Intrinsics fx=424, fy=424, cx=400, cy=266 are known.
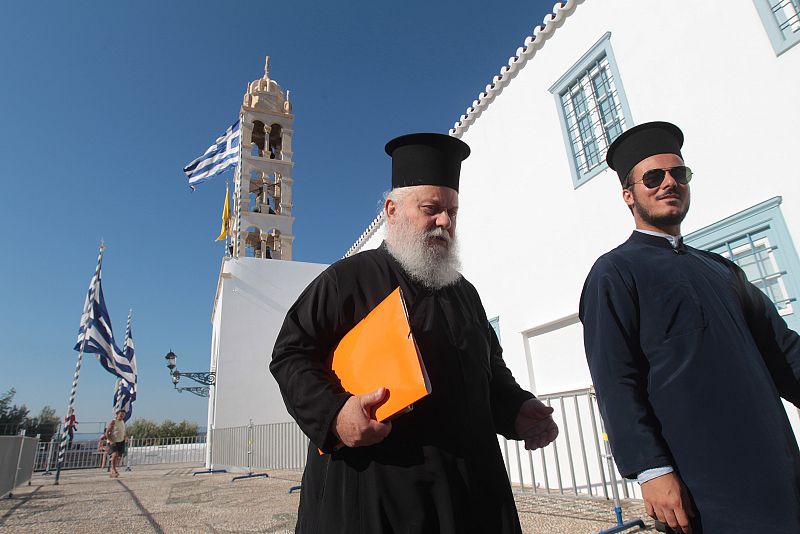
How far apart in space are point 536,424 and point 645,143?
1372 millimetres

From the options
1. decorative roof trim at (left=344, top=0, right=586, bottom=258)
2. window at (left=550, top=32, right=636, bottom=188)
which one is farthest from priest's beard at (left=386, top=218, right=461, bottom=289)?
decorative roof trim at (left=344, top=0, right=586, bottom=258)

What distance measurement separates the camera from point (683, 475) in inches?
53.4

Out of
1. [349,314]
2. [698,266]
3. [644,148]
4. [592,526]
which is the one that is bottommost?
[592,526]

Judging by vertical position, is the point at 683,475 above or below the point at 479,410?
below

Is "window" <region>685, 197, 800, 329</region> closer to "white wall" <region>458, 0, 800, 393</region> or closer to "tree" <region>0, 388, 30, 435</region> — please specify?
"white wall" <region>458, 0, 800, 393</region>

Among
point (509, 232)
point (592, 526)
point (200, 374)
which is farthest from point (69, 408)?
point (592, 526)

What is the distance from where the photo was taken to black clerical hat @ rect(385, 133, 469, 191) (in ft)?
5.99

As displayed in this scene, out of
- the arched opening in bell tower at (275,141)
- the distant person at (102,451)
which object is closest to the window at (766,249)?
the arched opening in bell tower at (275,141)

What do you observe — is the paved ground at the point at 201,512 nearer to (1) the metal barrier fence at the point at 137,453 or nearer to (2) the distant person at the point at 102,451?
(1) the metal barrier fence at the point at 137,453

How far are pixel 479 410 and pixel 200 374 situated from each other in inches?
611

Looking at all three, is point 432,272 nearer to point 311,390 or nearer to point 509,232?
point 311,390

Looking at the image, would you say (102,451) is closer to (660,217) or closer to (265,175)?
(265,175)

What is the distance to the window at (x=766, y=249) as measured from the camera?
403 centimetres

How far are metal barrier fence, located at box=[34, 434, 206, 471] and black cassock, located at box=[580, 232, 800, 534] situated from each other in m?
19.7
